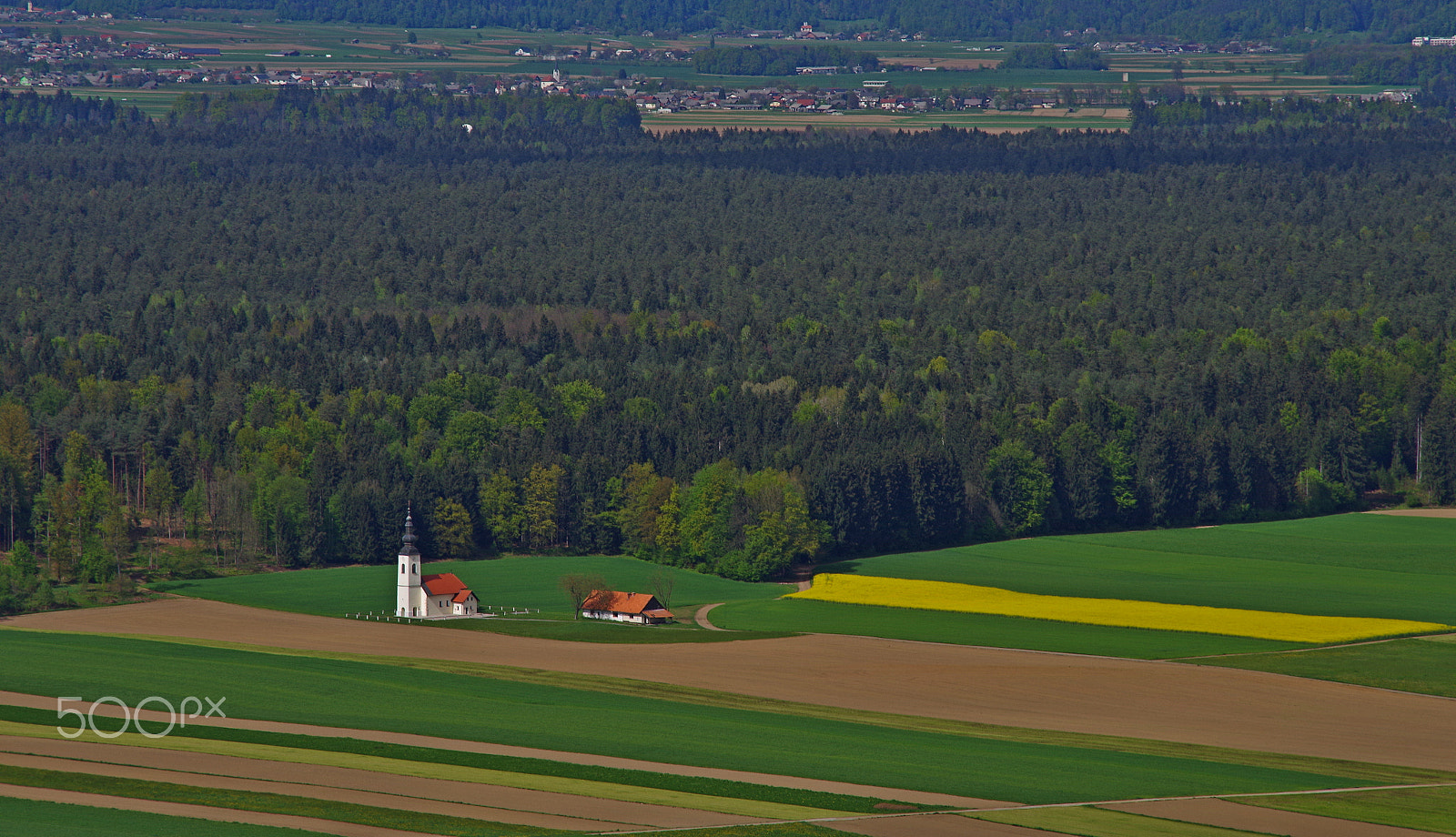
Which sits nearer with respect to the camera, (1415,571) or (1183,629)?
(1183,629)

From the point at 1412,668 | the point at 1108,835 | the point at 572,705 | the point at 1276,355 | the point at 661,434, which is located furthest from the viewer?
the point at 1276,355

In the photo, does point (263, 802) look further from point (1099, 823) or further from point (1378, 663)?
point (1378, 663)

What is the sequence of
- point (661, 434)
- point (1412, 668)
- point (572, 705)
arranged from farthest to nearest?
point (661, 434) < point (1412, 668) < point (572, 705)

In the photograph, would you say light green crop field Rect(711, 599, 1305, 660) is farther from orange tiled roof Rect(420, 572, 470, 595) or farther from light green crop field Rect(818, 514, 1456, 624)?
orange tiled roof Rect(420, 572, 470, 595)

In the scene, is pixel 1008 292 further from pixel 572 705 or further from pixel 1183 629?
pixel 572 705

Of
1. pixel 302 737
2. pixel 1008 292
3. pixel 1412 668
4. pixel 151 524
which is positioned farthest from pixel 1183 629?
pixel 1008 292

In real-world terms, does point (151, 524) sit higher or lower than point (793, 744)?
lower

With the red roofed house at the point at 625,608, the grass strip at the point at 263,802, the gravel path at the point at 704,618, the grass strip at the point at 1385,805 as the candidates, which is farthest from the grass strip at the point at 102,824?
the red roofed house at the point at 625,608
